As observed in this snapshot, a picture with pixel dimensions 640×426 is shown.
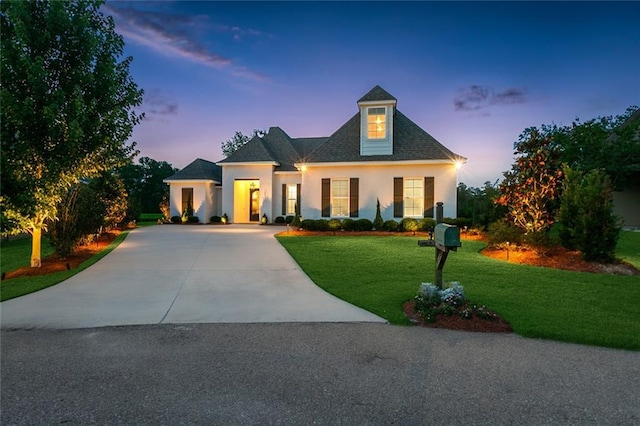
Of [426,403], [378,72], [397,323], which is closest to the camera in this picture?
[426,403]

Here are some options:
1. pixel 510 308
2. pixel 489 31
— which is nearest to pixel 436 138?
pixel 489 31

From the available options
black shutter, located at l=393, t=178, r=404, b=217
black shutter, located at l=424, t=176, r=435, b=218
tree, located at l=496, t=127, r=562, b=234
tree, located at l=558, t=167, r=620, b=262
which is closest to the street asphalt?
tree, located at l=558, t=167, r=620, b=262

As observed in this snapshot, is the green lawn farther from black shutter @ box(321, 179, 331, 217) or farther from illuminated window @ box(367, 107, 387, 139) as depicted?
Result: illuminated window @ box(367, 107, 387, 139)

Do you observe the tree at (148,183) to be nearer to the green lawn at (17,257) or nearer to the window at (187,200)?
the window at (187,200)

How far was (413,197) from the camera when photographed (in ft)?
52.5

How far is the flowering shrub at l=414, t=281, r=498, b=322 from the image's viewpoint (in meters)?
4.48

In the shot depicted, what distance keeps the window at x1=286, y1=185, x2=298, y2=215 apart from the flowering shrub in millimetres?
15988

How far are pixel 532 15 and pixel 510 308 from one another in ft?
33.1

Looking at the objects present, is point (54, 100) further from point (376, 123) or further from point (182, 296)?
point (376, 123)

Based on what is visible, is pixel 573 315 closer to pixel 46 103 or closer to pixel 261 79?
pixel 46 103

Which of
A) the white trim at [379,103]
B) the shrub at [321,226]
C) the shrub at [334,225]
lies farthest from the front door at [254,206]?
the white trim at [379,103]

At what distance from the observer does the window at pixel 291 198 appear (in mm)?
20578

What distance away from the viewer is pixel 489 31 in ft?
35.7

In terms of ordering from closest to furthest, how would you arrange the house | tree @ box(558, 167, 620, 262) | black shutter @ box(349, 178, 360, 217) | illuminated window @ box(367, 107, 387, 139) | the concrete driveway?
the concrete driveway, tree @ box(558, 167, 620, 262), illuminated window @ box(367, 107, 387, 139), black shutter @ box(349, 178, 360, 217), the house
